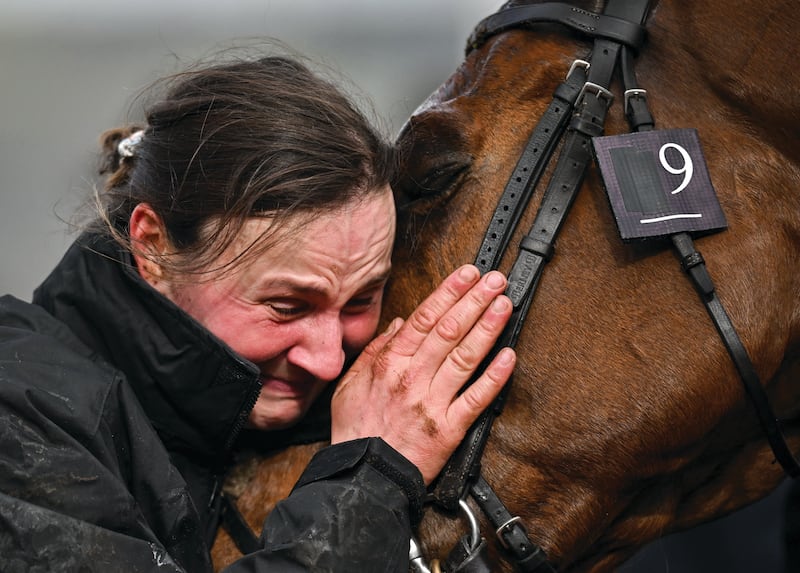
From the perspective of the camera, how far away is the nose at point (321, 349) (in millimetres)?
1883

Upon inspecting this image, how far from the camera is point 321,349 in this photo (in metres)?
1.89

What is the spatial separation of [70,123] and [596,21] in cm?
747

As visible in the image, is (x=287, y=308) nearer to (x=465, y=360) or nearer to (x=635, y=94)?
(x=465, y=360)

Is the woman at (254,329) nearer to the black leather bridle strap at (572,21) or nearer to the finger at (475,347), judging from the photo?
the finger at (475,347)

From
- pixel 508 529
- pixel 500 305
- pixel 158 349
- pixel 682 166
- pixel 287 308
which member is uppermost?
pixel 682 166

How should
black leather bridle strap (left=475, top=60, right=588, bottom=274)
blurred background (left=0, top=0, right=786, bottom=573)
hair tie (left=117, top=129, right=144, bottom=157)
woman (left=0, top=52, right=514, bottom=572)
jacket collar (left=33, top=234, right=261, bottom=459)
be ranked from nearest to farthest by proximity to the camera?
woman (left=0, top=52, right=514, bottom=572)
jacket collar (left=33, top=234, right=261, bottom=459)
black leather bridle strap (left=475, top=60, right=588, bottom=274)
hair tie (left=117, top=129, right=144, bottom=157)
blurred background (left=0, top=0, right=786, bottom=573)

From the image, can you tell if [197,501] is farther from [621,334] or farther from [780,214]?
[780,214]

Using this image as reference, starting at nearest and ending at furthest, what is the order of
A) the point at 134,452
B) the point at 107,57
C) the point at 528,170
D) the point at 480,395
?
1. the point at 134,452
2. the point at 480,395
3. the point at 528,170
4. the point at 107,57

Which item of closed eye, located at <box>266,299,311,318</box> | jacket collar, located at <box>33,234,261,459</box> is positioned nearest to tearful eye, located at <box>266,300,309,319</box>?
closed eye, located at <box>266,299,311,318</box>

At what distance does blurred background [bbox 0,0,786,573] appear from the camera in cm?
789

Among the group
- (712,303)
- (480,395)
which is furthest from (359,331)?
(712,303)

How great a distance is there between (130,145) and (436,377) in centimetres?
81

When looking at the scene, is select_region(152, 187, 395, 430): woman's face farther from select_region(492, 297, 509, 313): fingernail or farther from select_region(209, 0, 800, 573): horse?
select_region(492, 297, 509, 313): fingernail

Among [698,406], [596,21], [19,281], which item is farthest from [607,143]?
[19,281]
